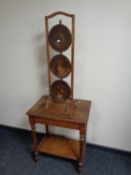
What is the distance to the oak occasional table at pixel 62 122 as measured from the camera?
5.27 feet

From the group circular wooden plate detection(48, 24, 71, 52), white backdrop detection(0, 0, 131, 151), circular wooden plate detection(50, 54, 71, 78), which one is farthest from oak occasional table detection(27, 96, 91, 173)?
circular wooden plate detection(48, 24, 71, 52)

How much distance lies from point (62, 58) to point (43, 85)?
55 centimetres

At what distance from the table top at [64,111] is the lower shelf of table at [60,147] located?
505 mm

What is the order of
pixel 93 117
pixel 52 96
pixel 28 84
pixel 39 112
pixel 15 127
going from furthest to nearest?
pixel 15 127, pixel 28 84, pixel 93 117, pixel 52 96, pixel 39 112

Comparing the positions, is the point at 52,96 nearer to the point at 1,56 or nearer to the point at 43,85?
the point at 43,85

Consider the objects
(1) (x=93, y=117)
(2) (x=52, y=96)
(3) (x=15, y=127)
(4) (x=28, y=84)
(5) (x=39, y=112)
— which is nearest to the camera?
(5) (x=39, y=112)

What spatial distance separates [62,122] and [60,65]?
0.55 metres

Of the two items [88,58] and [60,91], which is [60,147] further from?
[88,58]

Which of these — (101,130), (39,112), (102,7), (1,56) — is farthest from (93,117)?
(1,56)

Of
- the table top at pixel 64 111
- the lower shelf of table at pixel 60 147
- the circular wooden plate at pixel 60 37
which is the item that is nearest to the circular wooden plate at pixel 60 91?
the table top at pixel 64 111

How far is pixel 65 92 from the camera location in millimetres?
1750

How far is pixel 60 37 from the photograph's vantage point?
5.13 feet

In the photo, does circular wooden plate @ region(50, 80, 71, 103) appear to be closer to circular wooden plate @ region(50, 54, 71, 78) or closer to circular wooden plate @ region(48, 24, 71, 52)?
circular wooden plate @ region(50, 54, 71, 78)

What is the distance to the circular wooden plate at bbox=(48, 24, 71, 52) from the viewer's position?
1544 mm
